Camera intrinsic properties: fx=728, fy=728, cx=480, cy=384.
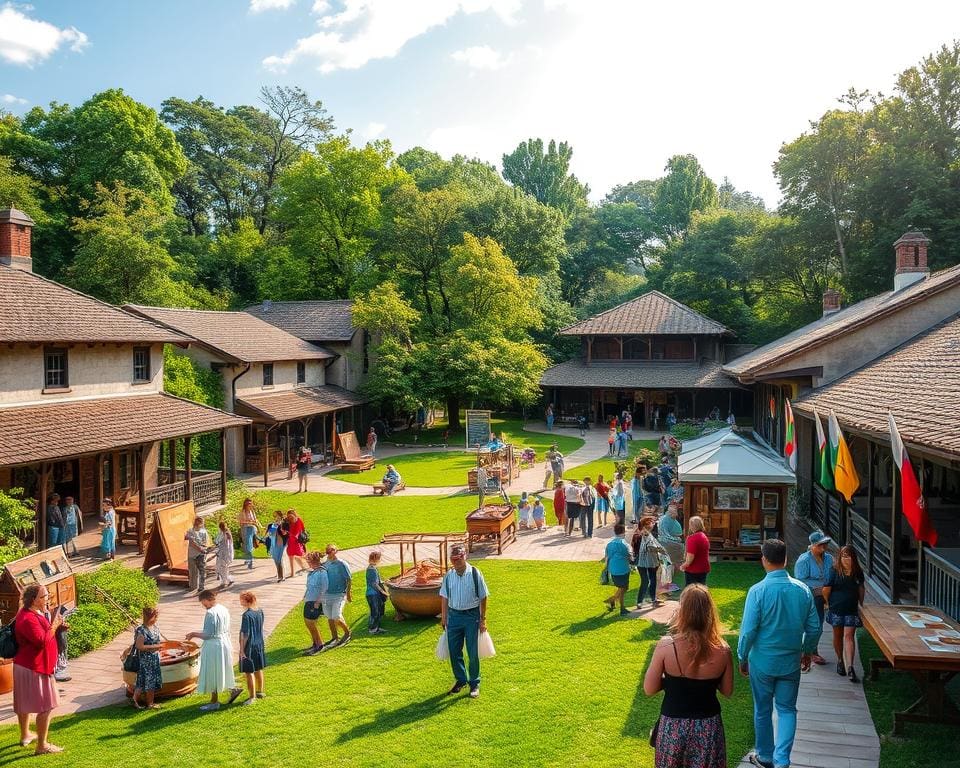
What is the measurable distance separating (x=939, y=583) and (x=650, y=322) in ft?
124

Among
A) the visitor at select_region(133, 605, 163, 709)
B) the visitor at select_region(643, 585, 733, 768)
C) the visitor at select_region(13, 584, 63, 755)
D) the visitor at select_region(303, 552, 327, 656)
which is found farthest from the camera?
the visitor at select_region(303, 552, 327, 656)

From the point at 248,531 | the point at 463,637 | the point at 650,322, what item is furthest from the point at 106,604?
the point at 650,322

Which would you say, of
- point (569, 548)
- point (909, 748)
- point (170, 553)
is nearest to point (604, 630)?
point (909, 748)

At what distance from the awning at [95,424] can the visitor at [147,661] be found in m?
7.54

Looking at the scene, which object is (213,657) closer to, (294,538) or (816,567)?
(294,538)

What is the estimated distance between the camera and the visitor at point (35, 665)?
8828mm

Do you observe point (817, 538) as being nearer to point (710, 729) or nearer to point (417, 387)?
point (710, 729)

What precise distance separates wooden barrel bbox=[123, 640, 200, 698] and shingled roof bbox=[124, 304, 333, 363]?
62.3 ft

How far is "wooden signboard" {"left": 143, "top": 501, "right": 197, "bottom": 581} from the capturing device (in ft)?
55.9

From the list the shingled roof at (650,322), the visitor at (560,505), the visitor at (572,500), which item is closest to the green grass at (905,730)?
the visitor at (572,500)

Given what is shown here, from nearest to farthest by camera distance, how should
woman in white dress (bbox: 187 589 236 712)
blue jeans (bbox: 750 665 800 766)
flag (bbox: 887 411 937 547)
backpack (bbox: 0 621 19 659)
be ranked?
blue jeans (bbox: 750 665 800 766) → backpack (bbox: 0 621 19 659) → flag (bbox: 887 411 937 547) → woman in white dress (bbox: 187 589 236 712)

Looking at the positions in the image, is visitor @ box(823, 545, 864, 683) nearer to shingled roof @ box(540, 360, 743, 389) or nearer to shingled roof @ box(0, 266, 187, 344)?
shingled roof @ box(0, 266, 187, 344)

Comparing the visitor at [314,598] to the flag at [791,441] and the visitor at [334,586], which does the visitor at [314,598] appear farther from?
the flag at [791,441]

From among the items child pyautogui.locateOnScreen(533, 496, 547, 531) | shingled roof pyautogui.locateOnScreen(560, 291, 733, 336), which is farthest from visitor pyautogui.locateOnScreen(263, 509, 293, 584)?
shingled roof pyautogui.locateOnScreen(560, 291, 733, 336)
